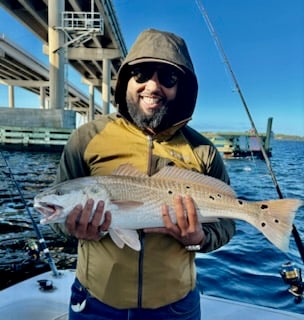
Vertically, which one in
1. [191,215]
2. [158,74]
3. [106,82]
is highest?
[106,82]

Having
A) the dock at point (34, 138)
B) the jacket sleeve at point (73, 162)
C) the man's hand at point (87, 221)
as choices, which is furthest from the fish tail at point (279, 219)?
the dock at point (34, 138)

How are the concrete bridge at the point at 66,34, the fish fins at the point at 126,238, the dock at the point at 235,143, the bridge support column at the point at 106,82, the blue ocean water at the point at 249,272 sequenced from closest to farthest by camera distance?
the fish fins at the point at 126,238
the blue ocean water at the point at 249,272
the concrete bridge at the point at 66,34
the dock at the point at 235,143
the bridge support column at the point at 106,82

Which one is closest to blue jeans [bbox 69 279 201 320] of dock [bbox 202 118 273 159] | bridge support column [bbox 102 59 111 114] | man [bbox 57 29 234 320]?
man [bbox 57 29 234 320]

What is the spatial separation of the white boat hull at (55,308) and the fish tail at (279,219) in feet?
4.98

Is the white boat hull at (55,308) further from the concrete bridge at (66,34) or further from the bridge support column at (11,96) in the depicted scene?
the bridge support column at (11,96)

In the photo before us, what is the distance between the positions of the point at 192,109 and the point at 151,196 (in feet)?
3.06

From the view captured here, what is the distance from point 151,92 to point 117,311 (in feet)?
4.39

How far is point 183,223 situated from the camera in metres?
2.16

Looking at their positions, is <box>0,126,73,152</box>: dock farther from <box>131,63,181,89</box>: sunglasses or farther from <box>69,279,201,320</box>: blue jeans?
<box>69,279,201,320</box>: blue jeans

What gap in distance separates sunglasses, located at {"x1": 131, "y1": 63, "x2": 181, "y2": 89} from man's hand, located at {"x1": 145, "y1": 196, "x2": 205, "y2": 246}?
31.5 inches

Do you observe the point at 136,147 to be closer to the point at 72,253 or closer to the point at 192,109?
the point at 192,109

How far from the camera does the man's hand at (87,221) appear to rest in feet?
6.90

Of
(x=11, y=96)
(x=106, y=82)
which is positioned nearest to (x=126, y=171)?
(x=106, y=82)

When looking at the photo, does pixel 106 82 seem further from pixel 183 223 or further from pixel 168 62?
pixel 183 223
